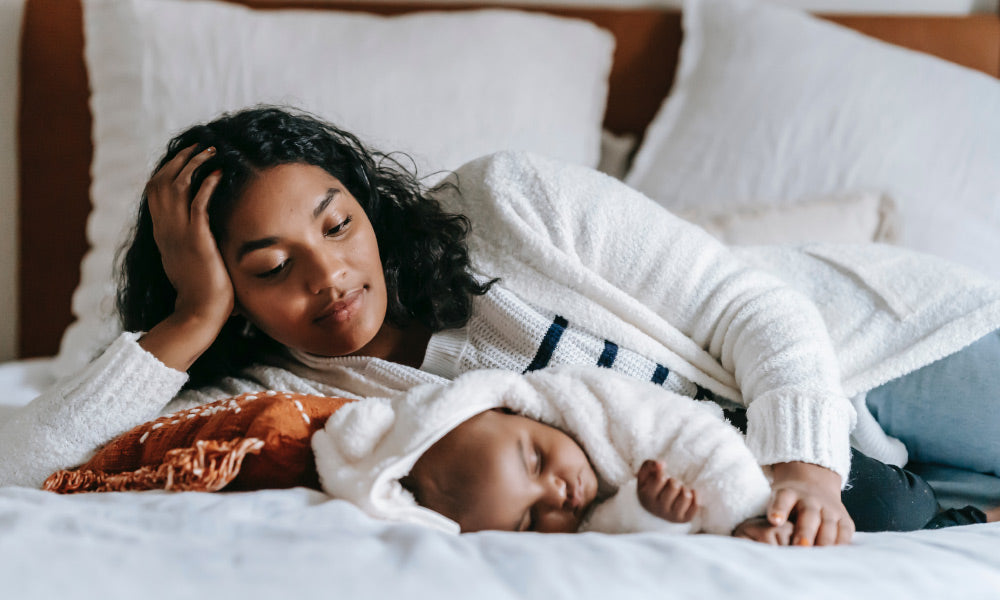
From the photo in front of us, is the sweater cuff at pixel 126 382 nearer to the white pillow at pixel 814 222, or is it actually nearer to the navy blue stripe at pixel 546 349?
the navy blue stripe at pixel 546 349

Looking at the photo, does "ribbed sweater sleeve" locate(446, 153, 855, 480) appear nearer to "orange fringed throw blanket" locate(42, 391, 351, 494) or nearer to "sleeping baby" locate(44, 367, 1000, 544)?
"sleeping baby" locate(44, 367, 1000, 544)

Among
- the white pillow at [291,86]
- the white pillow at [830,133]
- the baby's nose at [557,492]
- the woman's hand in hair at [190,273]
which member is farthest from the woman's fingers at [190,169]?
the white pillow at [830,133]

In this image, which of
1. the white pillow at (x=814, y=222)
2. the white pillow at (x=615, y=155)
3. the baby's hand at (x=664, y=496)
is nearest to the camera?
the baby's hand at (x=664, y=496)

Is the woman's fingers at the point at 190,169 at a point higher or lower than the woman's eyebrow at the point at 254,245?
higher

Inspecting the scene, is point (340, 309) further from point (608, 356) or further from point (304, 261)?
point (608, 356)

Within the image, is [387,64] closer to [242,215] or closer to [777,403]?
[242,215]

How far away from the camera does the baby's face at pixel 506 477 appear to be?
0.76 m

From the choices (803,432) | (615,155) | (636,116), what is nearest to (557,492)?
(803,432)

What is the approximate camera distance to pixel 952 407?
42.6 inches

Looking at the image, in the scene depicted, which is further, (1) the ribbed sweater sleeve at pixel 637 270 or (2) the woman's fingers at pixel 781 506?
(1) the ribbed sweater sleeve at pixel 637 270

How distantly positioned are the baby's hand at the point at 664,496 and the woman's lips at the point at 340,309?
44cm

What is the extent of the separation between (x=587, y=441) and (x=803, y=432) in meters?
0.25

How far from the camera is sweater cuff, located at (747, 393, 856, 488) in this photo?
0.87m

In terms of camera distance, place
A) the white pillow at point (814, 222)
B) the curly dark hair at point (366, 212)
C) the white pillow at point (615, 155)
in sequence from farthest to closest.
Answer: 1. the white pillow at point (615, 155)
2. the white pillow at point (814, 222)
3. the curly dark hair at point (366, 212)
